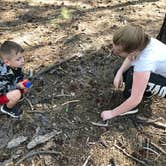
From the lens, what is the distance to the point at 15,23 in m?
5.00

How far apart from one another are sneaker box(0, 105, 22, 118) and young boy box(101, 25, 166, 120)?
76cm

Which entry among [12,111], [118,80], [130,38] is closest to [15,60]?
[12,111]

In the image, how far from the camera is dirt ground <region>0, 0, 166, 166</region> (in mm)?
3131

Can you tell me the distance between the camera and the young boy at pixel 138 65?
10.1ft

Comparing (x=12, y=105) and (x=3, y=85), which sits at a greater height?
(x=3, y=85)

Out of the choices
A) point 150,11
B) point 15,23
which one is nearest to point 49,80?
point 15,23

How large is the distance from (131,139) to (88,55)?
1325mm

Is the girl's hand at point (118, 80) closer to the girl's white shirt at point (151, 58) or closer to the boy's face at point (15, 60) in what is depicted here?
the girl's white shirt at point (151, 58)

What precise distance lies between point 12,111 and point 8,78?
1.02ft

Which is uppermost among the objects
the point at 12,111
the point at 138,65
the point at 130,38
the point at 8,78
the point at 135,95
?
the point at 130,38

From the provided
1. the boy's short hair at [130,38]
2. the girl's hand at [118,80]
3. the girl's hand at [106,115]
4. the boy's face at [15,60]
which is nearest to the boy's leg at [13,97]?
the boy's face at [15,60]

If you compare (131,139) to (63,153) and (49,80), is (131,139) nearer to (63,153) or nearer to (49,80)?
(63,153)

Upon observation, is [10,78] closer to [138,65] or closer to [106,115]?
[106,115]

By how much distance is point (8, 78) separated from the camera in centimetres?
354
